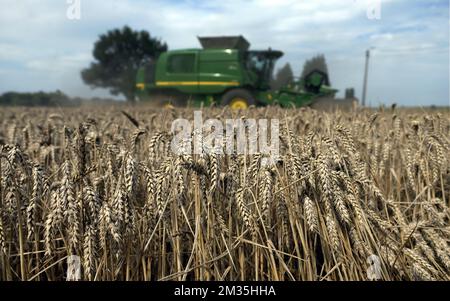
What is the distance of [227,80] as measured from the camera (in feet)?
40.3

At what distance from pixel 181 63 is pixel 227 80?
2040 millimetres

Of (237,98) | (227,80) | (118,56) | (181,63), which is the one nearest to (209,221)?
(237,98)

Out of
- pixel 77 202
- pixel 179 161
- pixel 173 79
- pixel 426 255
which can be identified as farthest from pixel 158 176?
pixel 173 79

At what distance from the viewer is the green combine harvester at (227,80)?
11.9m

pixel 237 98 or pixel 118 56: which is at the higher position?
pixel 118 56

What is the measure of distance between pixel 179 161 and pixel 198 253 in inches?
15.2

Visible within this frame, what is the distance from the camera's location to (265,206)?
1.21m

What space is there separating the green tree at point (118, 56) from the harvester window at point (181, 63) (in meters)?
25.2

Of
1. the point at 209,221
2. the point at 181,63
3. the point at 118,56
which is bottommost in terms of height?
the point at 209,221

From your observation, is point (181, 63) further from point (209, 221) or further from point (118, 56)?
point (118, 56)

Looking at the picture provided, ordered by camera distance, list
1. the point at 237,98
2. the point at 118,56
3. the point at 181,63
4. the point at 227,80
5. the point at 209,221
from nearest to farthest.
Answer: the point at 209,221 → the point at 237,98 → the point at 227,80 → the point at 181,63 → the point at 118,56

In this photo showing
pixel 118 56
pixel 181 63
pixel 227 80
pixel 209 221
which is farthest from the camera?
pixel 118 56

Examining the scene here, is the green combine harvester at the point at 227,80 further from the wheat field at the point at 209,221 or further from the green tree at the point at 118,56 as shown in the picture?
the green tree at the point at 118,56
